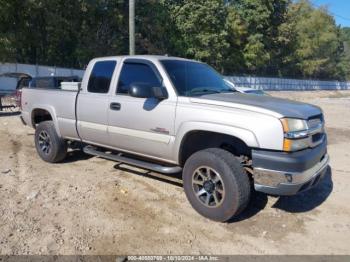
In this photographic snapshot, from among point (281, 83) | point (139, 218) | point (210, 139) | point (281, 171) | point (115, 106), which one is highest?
point (115, 106)

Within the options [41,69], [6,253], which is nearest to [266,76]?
[41,69]

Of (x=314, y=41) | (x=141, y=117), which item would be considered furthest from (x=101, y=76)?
(x=314, y=41)

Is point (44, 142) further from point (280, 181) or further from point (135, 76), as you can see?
point (280, 181)

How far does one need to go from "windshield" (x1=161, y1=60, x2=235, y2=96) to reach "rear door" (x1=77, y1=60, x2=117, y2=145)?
39.8 inches

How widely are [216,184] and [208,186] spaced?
0.34 ft

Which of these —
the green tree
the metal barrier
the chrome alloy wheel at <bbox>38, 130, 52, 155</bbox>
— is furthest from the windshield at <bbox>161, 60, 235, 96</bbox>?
the green tree

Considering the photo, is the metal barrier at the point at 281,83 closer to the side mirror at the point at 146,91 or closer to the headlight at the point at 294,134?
the side mirror at the point at 146,91

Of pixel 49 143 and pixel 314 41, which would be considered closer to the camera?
pixel 49 143

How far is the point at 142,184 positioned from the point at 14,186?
1.89m

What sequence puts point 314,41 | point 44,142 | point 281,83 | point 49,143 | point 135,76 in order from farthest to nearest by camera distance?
point 314,41
point 281,83
point 44,142
point 49,143
point 135,76

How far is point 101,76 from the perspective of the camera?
5621 mm

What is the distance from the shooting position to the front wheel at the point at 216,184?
4.12 metres

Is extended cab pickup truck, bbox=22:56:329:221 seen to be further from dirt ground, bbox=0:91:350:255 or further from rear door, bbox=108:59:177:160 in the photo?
dirt ground, bbox=0:91:350:255

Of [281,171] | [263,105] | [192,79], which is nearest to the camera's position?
[281,171]
